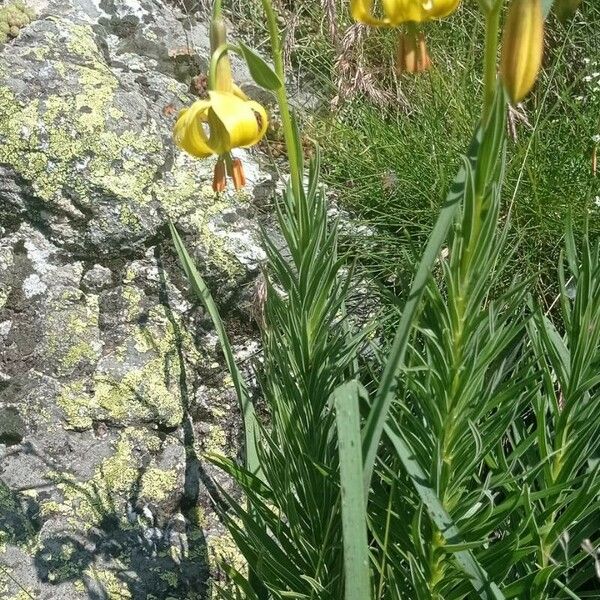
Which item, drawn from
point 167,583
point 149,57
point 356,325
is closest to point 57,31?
point 149,57

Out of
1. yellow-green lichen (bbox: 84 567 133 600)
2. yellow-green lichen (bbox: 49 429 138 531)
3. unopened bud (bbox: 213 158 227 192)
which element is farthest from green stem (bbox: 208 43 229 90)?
yellow-green lichen (bbox: 84 567 133 600)

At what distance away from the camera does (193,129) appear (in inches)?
37.4

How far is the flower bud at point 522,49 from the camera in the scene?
645mm

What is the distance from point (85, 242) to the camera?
1459 millimetres

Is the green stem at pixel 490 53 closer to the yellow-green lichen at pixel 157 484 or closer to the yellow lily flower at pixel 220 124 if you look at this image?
the yellow lily flower at pixel 220 124

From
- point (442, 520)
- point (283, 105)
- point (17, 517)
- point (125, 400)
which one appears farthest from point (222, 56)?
point (17, 517)

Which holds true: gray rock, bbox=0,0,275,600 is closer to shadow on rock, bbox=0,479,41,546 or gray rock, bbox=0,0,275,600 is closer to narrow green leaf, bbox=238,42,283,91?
shadow on rock, bbox=0,479,41,546

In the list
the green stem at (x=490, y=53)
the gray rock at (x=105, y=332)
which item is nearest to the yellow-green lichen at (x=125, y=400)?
the gray rock at (x=105, y=332)

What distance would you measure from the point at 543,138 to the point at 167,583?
1231 mm

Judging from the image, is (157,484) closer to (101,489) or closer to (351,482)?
(101,489)

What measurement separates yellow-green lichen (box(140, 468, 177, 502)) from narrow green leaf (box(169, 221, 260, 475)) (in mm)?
241

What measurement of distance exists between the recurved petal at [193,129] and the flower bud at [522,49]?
40 cm

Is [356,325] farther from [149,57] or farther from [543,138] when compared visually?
[149,57]

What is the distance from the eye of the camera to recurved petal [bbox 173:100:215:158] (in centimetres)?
→ 93
